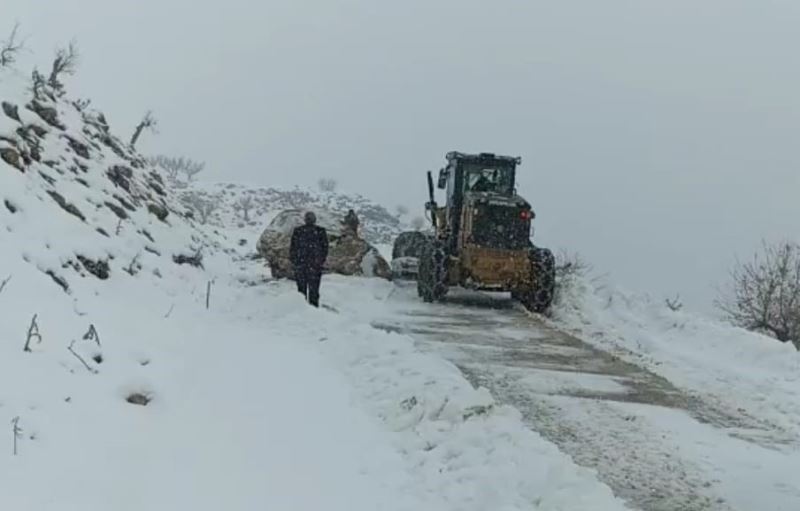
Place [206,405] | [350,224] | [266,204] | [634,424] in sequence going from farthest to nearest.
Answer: [266,204]
[350,224]
[634,424]
[206,405]

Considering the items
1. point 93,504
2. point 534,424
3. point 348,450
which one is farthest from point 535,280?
point 93,504

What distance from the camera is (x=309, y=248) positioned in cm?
1414

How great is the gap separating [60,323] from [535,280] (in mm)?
11091

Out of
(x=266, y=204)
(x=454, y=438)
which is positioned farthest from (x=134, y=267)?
(x=266, y=204)

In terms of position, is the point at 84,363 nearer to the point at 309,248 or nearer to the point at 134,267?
the point at 134,267

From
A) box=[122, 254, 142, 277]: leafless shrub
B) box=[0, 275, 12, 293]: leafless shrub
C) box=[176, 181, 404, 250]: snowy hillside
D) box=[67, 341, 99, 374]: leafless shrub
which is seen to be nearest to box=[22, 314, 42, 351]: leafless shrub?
box=[67, 341, 99, 374]: leafless shrub

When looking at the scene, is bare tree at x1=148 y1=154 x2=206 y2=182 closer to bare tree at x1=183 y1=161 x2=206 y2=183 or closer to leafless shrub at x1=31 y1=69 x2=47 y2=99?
bare tree at x1=183 y1=161 x2=206 y2=183

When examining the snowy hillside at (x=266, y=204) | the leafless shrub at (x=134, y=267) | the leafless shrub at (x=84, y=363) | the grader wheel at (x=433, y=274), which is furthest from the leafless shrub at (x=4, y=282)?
the snowy hillside at (x=266, y=204)

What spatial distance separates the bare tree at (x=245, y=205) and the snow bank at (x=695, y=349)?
134ft

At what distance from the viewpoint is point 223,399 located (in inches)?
296

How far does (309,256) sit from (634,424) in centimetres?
755

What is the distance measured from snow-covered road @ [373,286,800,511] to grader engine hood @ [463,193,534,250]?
4.42 metres

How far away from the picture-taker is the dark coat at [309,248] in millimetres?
14109

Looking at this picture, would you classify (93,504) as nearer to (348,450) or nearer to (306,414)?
(348,450)
